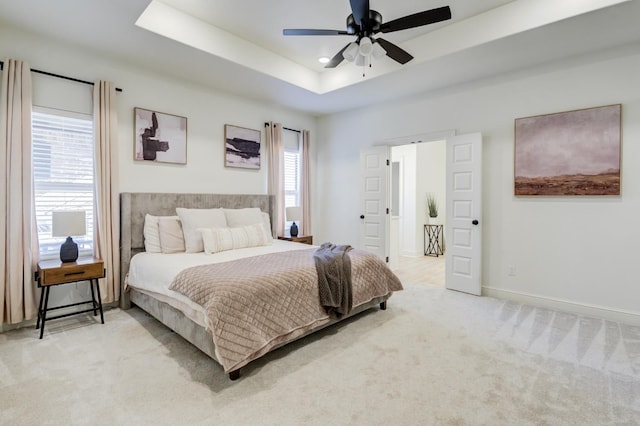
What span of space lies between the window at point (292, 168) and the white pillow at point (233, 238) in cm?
158

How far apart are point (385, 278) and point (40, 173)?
367 centimetres

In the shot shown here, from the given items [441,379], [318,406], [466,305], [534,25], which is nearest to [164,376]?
[318,406]

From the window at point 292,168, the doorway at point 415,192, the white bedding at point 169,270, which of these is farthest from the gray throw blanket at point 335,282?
the doorway at point 415,192

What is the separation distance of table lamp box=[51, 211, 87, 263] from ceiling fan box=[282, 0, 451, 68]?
255cm

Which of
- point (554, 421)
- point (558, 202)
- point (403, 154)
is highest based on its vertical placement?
point (403, 154)

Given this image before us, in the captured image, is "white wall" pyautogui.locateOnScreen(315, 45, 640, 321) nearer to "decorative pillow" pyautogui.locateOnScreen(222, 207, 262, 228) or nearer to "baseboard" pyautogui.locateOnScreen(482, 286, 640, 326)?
"baseboard" pyautogui.locateOnScreen(482, 286, 640, 326)

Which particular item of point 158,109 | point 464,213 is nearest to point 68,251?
point 158,109

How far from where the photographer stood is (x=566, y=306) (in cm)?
354

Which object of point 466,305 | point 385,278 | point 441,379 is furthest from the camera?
point 466,305

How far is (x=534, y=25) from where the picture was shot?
9.47 ft

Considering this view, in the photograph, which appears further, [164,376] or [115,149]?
[115,149]

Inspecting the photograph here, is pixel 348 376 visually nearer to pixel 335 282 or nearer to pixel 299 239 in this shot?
pixel 335 282

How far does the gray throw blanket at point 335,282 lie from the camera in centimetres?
279

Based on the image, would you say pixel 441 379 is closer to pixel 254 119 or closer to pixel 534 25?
pixel 534 25
